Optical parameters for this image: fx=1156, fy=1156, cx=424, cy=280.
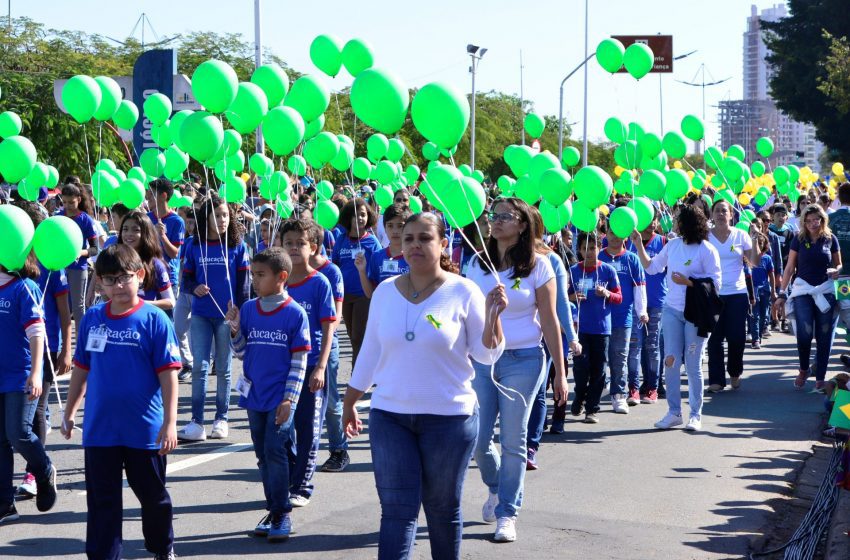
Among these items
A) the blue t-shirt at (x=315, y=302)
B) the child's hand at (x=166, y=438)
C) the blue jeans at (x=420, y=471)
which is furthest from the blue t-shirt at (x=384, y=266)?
the blue jeans at (x=420, y=471)

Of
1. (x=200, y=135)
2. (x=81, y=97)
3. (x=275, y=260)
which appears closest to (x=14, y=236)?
(x=275, y=260)

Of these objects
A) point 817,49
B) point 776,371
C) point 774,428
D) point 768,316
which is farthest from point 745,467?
point 817,49

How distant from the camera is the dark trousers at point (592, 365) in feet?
33.2

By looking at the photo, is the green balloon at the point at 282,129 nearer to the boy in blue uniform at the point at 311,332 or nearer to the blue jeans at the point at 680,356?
the boy in blue uniform at the point at 311,332

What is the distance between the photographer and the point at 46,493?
6.70 m

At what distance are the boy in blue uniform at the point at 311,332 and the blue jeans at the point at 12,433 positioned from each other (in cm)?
148

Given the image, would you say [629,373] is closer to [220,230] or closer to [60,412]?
[220,230]

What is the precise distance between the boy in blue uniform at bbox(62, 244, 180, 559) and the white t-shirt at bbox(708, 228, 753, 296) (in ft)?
24.8

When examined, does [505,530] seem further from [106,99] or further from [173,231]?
[173,231]

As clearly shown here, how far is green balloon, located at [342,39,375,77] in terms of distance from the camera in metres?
9.64

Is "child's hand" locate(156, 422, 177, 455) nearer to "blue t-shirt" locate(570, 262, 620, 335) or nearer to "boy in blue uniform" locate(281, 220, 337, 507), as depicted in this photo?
"boy in blue uniform" locate(281, 220, 337, 507)

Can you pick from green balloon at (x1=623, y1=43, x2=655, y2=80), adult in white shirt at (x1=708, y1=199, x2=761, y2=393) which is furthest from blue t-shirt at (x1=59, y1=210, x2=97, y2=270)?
adult in white shirt at (x1=708, y1=199, x2=761, y2=393)

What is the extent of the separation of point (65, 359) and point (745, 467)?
4838mm

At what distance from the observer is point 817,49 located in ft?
184
